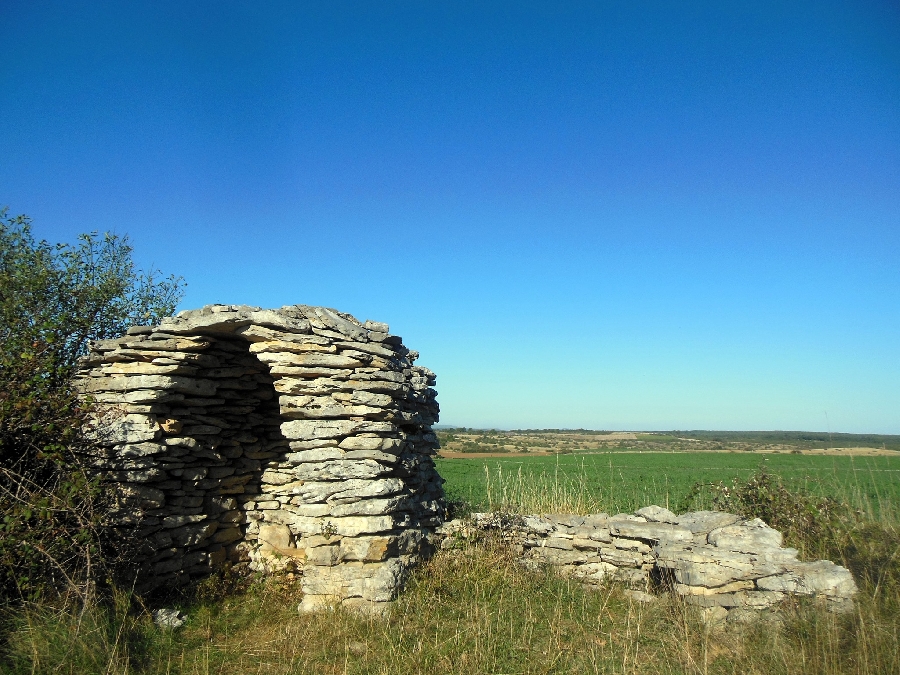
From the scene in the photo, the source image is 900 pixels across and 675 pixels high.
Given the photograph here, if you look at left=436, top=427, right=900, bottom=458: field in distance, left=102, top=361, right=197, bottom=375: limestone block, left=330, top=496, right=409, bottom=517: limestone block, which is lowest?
left=436, top=427, right=900, bottom=458: field in distance

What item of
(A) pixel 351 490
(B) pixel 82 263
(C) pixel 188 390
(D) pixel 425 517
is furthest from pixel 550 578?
(B) pixel 82 263

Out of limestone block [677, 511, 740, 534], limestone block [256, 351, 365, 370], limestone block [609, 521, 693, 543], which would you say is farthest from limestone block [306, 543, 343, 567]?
limestone block [677, 511, 740, 534]

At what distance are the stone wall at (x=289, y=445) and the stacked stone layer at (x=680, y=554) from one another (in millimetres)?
1338

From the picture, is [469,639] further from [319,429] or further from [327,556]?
[319,429]

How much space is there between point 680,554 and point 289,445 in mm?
4632

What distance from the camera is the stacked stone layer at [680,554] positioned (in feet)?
17.8

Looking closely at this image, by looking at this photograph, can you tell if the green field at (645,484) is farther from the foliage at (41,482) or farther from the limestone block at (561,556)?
the foliage at (41,482)

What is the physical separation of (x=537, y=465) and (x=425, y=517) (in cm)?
2107

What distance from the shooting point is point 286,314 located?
6.68 meters

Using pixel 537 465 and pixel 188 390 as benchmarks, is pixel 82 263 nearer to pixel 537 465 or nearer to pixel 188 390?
pixel 188 390

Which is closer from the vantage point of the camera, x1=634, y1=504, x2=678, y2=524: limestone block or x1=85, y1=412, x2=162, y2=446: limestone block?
x1=85, y1=412, x2=162, y2=446: limestone block

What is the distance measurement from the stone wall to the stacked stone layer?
134 centimetres

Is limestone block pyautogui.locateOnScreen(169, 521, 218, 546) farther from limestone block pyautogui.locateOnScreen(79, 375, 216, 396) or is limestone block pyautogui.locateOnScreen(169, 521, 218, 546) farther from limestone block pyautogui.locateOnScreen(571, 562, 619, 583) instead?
limestone block pyautogui.locateOnScreen(571, 562, 619, 583)

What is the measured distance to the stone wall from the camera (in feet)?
19.7
